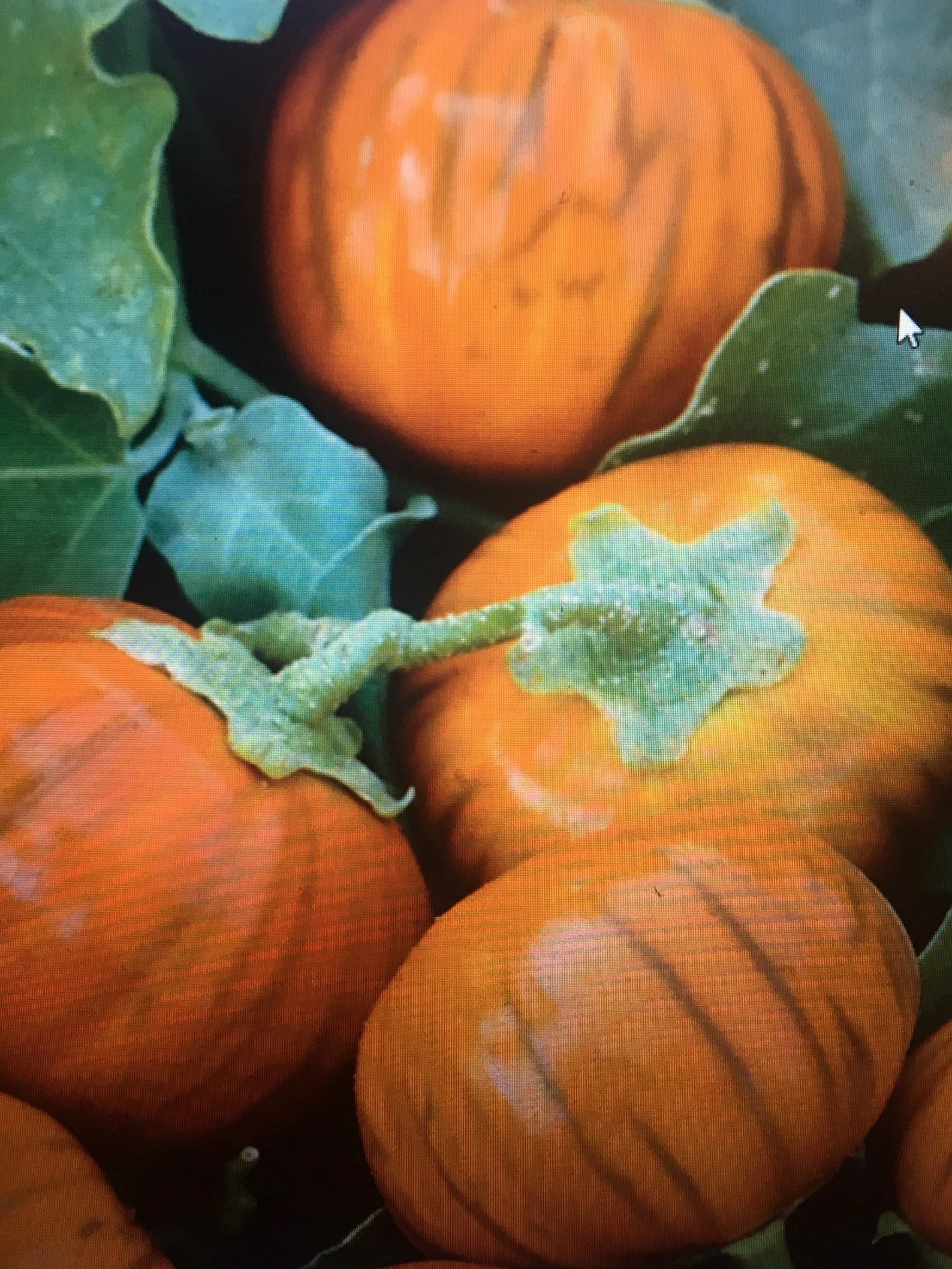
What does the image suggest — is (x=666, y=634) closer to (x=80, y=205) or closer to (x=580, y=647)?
(x=580, y=647)

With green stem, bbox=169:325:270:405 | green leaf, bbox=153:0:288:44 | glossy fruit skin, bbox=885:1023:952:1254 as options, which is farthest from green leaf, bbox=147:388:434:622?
glossy fruit skin, bbox=885:1023:952:1254

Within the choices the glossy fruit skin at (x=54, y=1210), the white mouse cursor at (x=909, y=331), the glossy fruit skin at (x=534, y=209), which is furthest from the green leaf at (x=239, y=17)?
the glossy fruit skin at (x=54, y=1210)

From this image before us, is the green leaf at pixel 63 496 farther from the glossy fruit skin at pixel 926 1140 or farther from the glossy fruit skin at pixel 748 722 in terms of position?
the glossy fruit skin at pixel 926 1140

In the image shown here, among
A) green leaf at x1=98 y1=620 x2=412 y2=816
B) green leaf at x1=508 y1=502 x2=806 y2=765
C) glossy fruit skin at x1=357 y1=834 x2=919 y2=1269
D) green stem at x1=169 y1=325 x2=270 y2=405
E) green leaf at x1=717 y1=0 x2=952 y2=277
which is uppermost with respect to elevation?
green leaf at x1=717 y1=0 x2=952 y2=277

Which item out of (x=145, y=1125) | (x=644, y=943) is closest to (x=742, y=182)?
(x=644, y=943)

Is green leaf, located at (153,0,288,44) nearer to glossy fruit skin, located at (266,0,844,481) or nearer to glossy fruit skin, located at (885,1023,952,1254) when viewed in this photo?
glossy fruit skin, located at (266,0,844,481)
